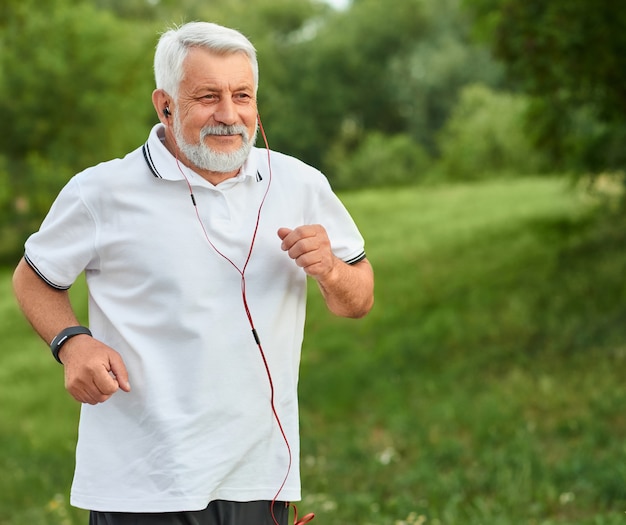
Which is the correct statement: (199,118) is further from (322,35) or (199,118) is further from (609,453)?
(322,35)

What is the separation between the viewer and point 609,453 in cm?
707

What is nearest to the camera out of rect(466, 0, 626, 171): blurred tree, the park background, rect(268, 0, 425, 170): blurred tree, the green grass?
the green grass

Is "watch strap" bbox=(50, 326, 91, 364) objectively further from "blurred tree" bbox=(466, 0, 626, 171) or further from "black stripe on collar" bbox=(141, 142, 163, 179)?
"blurred tree" bbox=(466, 0, 626, 171)

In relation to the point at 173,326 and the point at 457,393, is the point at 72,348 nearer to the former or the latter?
the point at 173,326

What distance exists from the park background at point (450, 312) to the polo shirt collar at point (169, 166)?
32.4 inches

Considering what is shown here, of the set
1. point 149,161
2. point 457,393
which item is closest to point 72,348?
Result: point 149,161

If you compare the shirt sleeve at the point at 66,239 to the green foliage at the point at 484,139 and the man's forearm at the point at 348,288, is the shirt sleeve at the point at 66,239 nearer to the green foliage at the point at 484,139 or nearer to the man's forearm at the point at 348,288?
the man's forearm at the point at 348,288

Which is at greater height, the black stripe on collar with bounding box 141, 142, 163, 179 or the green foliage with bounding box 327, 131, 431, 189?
the green foliage with bounding box 327, 131, 431, 189

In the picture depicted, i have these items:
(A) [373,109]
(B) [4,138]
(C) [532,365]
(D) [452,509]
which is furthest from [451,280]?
(A) [373,109]

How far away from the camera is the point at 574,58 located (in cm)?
992

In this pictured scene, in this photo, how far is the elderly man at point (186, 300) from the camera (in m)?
2.65

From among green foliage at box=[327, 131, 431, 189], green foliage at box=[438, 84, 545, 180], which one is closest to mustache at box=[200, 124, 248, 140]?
green foliage at box=[438, 84, 545, 180]

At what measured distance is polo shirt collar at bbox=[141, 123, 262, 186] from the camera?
2699 millimetres

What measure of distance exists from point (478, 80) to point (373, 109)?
1242 cm
